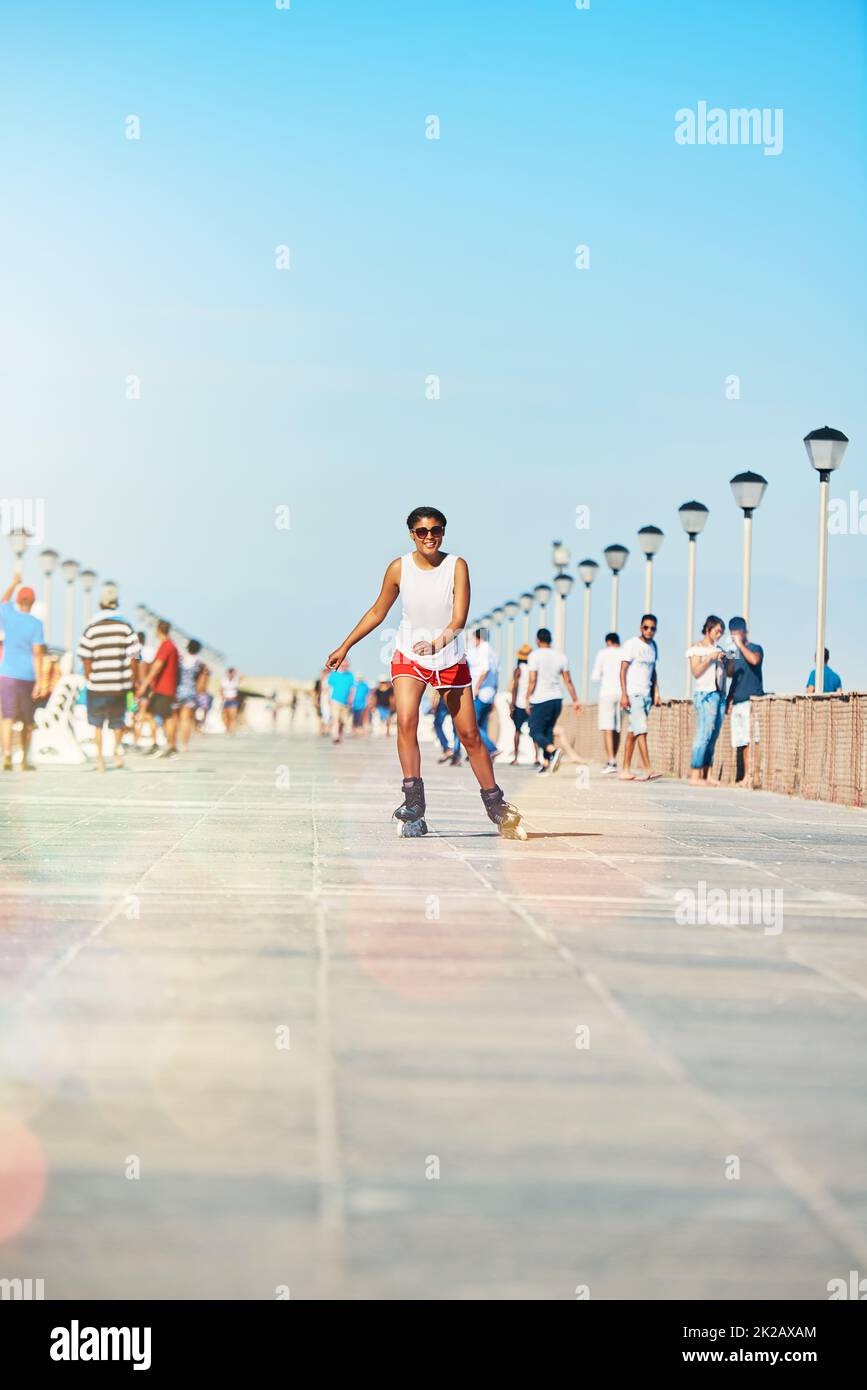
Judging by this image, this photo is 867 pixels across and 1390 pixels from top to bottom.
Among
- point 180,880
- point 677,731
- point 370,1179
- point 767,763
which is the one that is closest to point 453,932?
point 180,880

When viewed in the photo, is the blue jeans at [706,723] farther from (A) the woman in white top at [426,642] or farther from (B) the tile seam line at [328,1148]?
(B) the tile seam line at [328,1148]

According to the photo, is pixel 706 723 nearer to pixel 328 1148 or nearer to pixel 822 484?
pixel 822 484

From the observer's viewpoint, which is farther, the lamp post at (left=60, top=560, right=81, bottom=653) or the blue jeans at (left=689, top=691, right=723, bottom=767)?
the lamp post at (left=60, top=560, right=81, bottom=653)

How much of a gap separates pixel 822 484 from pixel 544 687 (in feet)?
13.0

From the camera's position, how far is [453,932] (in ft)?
24.2

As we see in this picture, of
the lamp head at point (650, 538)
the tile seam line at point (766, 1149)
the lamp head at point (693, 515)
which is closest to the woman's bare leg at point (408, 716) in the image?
the tile seam line at point (766, 1149)

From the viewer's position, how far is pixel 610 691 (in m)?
26.5

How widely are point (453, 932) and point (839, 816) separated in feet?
33.5

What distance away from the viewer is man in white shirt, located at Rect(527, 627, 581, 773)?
2512 cm

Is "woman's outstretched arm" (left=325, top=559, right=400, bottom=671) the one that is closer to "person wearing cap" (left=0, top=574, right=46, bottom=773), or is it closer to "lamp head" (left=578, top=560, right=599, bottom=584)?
"person wearing cap" (left=0, top=574, right=46, bottom=773)

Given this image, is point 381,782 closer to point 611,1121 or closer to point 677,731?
point 677,731

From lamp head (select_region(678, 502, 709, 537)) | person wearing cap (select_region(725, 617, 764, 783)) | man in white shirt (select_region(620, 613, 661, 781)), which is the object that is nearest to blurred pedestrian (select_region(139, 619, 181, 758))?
man in white shirt (select_region(620, 613, 661, 781))

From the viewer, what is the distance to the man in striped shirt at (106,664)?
22.6 metres

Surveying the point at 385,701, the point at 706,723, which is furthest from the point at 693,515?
the point at 385,701
